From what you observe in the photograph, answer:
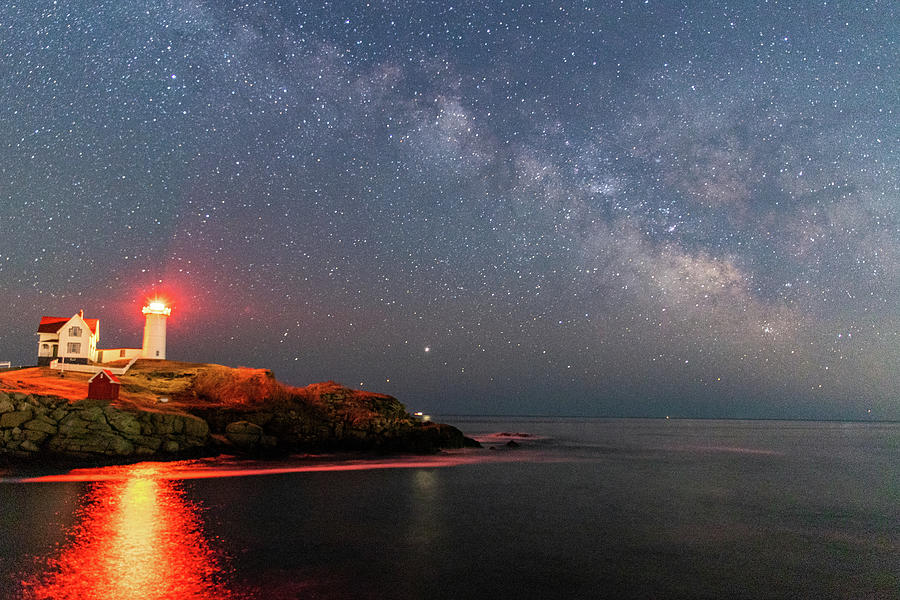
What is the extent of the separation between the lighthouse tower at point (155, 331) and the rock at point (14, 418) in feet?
107

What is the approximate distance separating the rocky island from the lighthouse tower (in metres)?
2.98

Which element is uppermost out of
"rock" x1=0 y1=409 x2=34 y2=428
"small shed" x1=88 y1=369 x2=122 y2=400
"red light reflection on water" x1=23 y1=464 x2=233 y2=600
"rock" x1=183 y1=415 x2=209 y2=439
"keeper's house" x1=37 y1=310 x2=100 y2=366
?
"keeper's house" x1=37 y1=310 x2=100 y2=366

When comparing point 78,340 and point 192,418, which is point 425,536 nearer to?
point 192,418

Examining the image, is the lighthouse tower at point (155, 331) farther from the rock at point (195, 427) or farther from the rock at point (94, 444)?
the rock at point (94, 444)

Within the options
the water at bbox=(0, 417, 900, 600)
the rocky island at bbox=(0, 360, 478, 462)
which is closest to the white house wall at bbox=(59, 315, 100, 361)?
the rocky island at bbox=(0, 360, 478, 462)

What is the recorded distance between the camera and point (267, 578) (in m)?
14.7

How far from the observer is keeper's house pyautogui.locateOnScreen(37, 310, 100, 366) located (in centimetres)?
5866

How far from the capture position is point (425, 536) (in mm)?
20594

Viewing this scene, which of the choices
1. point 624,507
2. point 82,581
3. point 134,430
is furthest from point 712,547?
point 134,430

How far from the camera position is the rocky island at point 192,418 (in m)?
37.6

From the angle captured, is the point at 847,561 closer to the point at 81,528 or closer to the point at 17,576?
the point at 17,576

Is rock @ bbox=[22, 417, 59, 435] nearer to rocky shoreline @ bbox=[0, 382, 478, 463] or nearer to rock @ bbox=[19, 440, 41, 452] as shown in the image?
rocky shoreline @ bbox=[0, 382, 478, 463]

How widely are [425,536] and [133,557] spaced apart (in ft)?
30.9

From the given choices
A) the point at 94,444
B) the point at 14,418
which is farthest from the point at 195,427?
the point at 14,418
